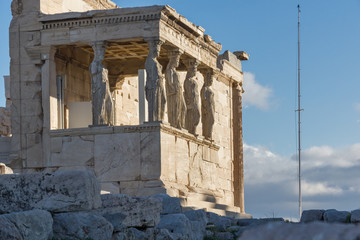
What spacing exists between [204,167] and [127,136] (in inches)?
121

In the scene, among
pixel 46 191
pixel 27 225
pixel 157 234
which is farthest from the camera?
pixel 157 234

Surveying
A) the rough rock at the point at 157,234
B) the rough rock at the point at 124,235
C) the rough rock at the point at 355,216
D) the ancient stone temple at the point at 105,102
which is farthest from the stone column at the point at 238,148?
the rough rock at the point at 124,235

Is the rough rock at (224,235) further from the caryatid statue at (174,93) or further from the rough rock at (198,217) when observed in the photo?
the caryatid statue at (174,93)

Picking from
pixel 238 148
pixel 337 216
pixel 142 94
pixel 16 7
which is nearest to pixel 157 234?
pixel 337 216

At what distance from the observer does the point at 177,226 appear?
31.1 feet

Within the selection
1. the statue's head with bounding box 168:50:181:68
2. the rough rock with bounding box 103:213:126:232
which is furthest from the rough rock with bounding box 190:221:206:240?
the statue's head with bounding box 168:50:181:68

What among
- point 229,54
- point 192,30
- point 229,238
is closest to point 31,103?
point 192,30

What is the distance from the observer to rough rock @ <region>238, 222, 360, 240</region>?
5.03 feet

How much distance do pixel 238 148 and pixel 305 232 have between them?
23.2 m

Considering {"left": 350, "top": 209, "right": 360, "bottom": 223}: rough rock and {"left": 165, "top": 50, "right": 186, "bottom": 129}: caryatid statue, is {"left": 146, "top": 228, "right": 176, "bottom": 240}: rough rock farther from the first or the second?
{"left": 165, "top": 50, "right": 186, "bottom": 129}: caryatid statue

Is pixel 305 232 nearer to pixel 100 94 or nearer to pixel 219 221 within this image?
pixel 219 221

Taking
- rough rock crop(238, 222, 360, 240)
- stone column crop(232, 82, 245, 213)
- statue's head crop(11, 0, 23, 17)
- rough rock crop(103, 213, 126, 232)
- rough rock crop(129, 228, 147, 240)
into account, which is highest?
statue's head crop(11, 0, 23, 17)

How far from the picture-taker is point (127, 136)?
16.6 metres

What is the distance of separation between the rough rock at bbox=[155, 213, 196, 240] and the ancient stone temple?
581cm
